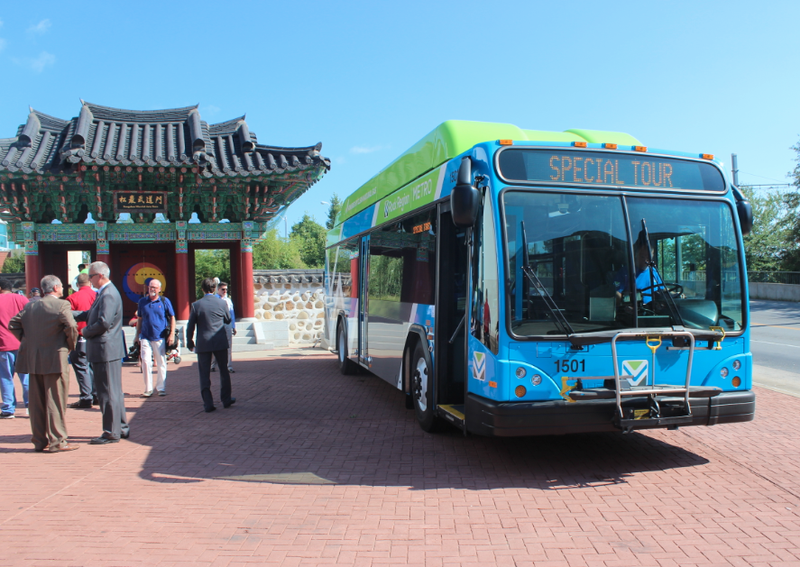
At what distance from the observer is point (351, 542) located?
396cm

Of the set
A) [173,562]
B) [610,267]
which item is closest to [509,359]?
[610,267]

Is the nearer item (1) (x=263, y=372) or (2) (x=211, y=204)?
(1) (x=263, y=372)

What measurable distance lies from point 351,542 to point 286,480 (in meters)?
1.50

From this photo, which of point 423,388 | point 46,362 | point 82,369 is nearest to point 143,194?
point 82,369

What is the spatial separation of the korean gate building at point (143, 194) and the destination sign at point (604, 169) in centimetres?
1089

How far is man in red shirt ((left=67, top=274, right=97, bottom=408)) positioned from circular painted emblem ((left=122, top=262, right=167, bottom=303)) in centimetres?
734

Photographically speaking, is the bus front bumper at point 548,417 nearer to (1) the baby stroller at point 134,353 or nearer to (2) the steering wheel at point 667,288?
(2) the steering wheel at point 667,288

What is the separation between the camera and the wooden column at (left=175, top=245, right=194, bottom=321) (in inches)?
620

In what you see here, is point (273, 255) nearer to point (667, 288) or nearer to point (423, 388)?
point (423, 388)

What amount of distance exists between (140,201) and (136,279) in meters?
2.14

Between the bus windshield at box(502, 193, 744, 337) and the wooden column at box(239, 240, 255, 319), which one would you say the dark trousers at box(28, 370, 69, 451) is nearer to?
the bus windshield at box(502, 193, 744, 337)

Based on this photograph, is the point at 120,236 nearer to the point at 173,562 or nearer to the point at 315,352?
the point at 315,352

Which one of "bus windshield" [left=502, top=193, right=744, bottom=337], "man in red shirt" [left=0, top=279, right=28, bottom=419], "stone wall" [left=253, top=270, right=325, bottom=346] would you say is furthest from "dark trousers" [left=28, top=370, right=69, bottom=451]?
"stone wall" [left=253, top=270, right=325, bottom=346]

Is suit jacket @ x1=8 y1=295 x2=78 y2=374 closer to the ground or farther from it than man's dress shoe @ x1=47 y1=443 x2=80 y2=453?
farther from it
